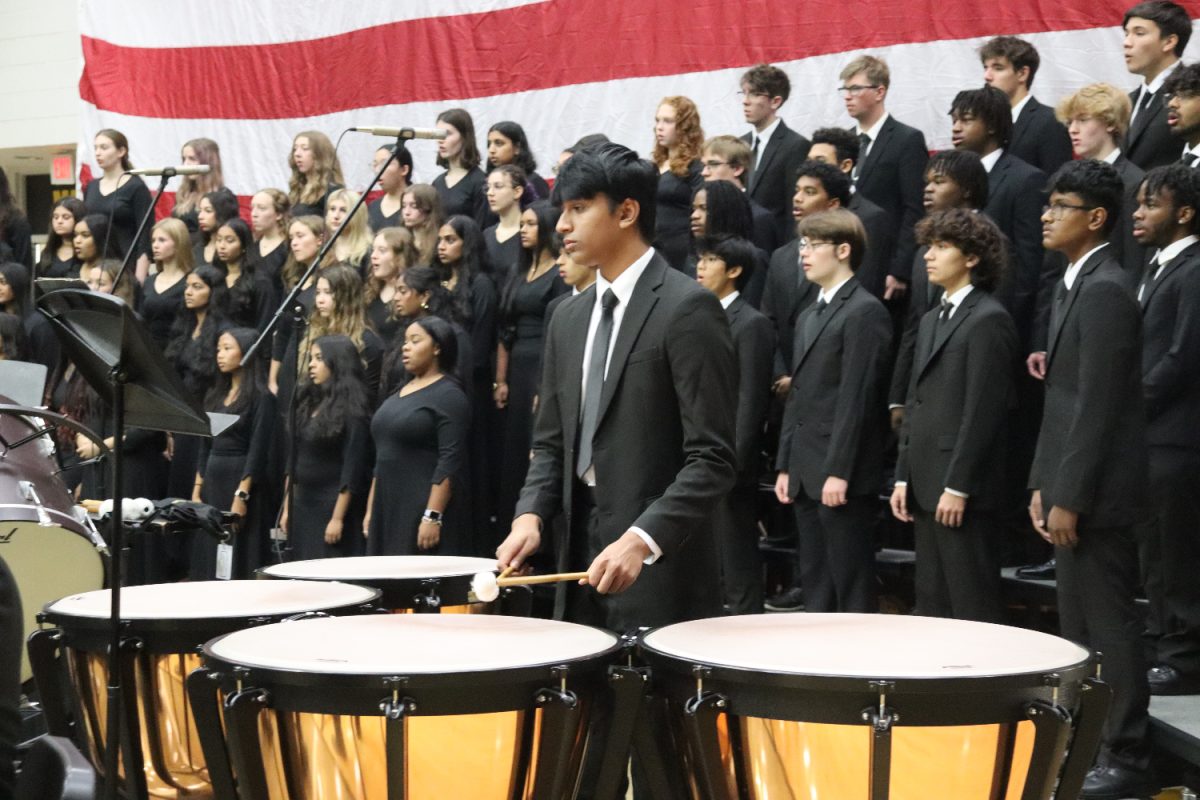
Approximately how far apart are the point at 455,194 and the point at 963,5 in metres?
2.43

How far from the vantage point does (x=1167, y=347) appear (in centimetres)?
420

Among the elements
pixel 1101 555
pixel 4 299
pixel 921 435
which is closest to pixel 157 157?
pixel 4 299

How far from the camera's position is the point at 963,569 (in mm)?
4215

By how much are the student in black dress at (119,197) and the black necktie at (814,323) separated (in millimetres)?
4407

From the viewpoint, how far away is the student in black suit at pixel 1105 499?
360 cm

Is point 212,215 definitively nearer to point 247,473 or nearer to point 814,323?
point 247,473

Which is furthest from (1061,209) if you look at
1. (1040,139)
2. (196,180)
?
(196,180)

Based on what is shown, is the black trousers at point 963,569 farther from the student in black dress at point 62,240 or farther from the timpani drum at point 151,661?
the student in black dress at point 62,240

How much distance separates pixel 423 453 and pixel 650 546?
10.7ft

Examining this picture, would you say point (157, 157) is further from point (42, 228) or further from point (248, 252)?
point (42, 228)

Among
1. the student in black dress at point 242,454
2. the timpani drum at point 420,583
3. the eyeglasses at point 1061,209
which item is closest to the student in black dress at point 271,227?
the student in black dress at point 242,454

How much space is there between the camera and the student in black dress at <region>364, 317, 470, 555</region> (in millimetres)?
5648

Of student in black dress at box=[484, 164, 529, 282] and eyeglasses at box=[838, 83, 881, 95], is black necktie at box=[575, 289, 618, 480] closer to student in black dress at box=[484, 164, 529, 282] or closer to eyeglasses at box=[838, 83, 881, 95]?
eyeglasses at box=[838, 83, 881, 95]

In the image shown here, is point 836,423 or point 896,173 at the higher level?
point 896,173
